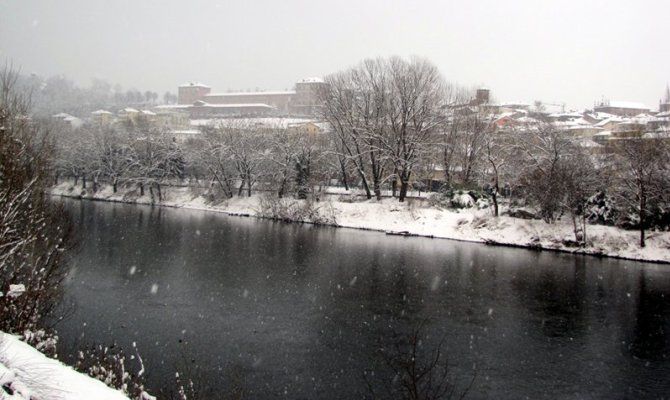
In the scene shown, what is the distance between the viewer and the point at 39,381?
21.4 feet

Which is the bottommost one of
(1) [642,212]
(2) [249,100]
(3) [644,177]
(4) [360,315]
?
(4) [360,315]

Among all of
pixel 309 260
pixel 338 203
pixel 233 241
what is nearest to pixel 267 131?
pixel 338 203

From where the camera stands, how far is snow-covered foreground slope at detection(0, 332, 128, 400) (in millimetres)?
6051

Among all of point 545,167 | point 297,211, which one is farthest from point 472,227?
point 297,211

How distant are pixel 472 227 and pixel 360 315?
22.4m

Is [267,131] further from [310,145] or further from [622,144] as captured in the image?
[622,144]

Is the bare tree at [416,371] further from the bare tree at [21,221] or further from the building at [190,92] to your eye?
the building at [190,92]

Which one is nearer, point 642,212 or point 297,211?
point 642,212

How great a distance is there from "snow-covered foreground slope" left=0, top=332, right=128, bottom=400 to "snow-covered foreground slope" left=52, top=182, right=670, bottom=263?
109ft

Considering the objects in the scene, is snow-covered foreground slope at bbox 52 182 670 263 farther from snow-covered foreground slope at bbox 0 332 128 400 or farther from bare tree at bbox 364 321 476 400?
snow-covered foreground slope at bbox 0 332 128 400

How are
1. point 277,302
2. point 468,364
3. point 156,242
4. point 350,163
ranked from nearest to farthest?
point 468,364, point 277,302, point 156,242, point 350,163

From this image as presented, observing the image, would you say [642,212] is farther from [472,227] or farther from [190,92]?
[190,92]

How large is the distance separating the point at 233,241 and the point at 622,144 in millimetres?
28841

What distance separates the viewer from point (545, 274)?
88.1 ft
